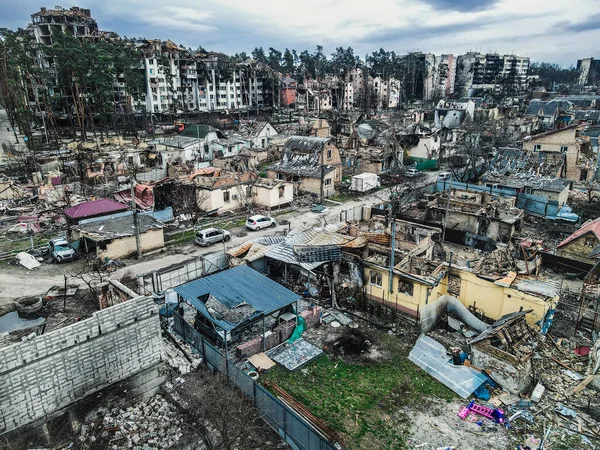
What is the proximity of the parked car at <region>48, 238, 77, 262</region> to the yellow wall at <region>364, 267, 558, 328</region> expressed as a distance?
57.3ft

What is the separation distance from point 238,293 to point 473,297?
1074 cm

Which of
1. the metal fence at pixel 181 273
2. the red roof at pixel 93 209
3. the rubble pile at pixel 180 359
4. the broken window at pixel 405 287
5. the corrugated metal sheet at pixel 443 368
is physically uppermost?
the red roof at pixel 93 209

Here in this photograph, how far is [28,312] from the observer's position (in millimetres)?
18438

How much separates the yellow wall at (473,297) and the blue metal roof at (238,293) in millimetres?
4774

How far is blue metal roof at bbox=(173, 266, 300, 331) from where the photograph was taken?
624 inches

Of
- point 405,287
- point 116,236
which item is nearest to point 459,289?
point 405,287

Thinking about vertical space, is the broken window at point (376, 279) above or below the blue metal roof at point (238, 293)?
below

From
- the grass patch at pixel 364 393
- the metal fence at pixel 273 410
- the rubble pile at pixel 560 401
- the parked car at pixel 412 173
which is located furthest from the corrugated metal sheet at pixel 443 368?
the parked car at pixel 412 173

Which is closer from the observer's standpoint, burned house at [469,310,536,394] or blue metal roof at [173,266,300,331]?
burned house at [469,310,536,394]

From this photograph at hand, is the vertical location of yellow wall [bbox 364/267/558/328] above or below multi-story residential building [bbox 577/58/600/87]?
below

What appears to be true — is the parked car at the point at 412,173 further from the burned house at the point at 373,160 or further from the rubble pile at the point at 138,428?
the rubble pile at the point at 138,428

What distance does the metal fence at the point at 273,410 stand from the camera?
36.0 ft

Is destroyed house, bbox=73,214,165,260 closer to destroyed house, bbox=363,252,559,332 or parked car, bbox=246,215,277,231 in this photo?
parked car, bbox=246,215,277,231

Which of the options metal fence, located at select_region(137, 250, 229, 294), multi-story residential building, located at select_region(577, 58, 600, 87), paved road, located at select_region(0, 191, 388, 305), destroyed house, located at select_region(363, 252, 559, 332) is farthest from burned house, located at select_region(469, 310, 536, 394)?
multi-story residential building, located at select_region(577, 58, 600, 87)
